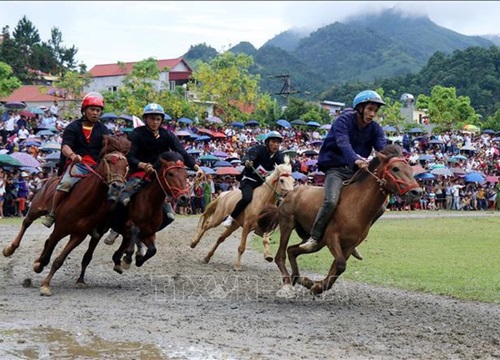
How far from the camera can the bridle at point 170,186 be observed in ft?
36.8

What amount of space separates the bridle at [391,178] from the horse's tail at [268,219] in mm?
3216

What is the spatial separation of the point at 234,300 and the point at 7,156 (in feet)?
67.3

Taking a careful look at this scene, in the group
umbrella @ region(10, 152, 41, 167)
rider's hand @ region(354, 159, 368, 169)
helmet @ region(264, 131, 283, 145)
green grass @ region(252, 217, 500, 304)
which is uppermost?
helmet @ region(264, 131, 283, 145)

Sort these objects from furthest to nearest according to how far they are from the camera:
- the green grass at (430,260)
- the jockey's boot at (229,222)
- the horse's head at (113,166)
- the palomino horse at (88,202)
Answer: the jockey's boot at (229,222) → the green grass at (430,260) → the palomino horse at (88,202) → the horse's head at (113,166)

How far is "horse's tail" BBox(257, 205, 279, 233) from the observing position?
1323 cm

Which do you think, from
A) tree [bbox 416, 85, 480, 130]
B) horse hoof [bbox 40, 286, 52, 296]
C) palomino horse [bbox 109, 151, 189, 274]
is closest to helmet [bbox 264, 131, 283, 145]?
palomino horse [bbox 109, 151, 189, 274]

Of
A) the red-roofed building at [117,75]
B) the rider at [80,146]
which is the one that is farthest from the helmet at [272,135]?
the red-roofed building at [117,75]

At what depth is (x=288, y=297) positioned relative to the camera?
11.2 m

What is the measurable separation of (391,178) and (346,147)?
92 centimetres

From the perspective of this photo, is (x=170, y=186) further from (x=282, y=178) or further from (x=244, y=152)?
(x=244, y=152)

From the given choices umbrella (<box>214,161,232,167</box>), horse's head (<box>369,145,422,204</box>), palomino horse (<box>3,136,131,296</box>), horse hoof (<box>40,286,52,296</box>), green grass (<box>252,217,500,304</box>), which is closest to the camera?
horse's head (<box>369,145,422,204</box>)

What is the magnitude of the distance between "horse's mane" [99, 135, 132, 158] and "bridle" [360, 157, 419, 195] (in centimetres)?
393

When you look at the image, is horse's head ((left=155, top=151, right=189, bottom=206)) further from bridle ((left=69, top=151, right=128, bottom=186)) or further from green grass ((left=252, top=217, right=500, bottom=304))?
green grass ((left=252, top=217, right=500, bottom=304))

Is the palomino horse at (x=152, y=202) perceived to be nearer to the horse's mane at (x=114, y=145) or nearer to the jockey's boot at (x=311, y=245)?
the horse's mane at (x=114, y=145)
